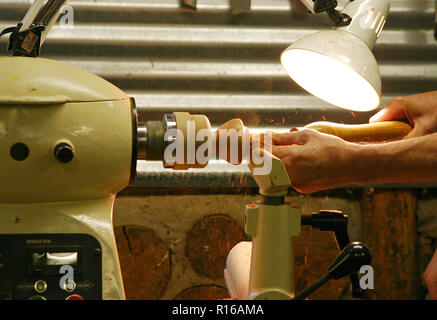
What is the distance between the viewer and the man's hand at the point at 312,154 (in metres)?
1.44

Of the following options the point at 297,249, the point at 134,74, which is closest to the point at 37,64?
the point at 134,74

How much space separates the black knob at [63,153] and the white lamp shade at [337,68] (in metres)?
0.72

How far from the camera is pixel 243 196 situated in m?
2.66

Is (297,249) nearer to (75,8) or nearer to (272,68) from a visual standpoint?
(272,68)

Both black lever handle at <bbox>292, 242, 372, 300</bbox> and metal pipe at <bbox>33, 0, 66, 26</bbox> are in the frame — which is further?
metal pipe at <bbox>33, 0, 66, 26</bbox>

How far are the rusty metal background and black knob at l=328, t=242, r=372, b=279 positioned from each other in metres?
1.38

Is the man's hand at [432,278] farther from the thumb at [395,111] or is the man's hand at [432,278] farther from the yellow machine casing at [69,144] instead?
the yellow machine casing at [69,144]

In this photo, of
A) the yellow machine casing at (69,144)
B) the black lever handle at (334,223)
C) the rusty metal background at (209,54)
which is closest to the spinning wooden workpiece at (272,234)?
the black lever handle at (334,223)

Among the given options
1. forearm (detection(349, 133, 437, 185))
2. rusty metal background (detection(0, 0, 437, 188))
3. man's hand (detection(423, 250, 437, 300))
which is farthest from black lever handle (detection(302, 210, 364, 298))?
man's hand (detection(423, 250, 437, 300))

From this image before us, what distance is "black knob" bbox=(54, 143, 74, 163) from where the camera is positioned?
117cm

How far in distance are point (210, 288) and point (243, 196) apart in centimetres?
48

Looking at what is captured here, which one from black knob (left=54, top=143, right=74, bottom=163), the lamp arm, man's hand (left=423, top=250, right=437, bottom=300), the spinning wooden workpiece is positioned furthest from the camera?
man's hand (left=423, top=250, right=437, bottom=300)

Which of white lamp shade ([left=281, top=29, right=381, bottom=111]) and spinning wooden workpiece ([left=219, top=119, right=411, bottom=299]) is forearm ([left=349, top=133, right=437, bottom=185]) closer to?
white lamp shade ([left=281, top=29, right=381, bottom=111])

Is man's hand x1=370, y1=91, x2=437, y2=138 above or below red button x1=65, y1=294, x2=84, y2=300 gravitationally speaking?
above
